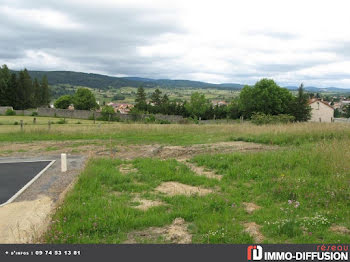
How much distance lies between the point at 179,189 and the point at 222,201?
5.07ft

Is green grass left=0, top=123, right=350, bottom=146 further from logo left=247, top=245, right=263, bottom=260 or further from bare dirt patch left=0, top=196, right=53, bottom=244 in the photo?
logo left=247, top=245, right=263, bottom=260

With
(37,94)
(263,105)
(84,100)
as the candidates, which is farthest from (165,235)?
(37,94)

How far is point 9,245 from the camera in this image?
445 cm

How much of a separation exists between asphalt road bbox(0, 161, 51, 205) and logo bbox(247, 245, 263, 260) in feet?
18.9

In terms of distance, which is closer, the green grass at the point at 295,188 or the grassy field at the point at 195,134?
the green grass at the point at 295,188

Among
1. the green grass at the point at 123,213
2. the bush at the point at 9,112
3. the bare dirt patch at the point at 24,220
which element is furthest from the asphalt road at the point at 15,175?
the bush at the point at 9,112

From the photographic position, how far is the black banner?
Answer: 13.5ft

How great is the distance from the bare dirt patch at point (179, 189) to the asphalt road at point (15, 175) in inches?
153

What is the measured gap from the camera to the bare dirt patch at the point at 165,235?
15.5 feet

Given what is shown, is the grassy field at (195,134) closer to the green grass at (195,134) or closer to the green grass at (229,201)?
the green grass at (195,134)

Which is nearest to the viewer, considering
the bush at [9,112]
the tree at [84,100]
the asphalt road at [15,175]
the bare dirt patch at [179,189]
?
the bare dirt patch at [179,189]

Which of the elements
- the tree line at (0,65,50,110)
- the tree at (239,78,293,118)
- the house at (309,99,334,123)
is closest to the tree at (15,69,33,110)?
the tree line at (0,65,50,110)

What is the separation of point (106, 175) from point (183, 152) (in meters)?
5.12

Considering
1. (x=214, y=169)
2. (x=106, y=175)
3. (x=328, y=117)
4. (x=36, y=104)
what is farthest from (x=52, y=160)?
(x=36, y=104)
